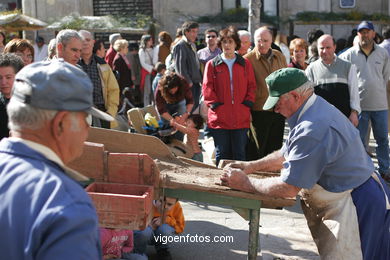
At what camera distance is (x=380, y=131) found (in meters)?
7.57

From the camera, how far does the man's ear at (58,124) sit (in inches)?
71.7

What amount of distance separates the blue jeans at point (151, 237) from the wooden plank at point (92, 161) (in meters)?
0.93

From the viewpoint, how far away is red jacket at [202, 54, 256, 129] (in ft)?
21.4

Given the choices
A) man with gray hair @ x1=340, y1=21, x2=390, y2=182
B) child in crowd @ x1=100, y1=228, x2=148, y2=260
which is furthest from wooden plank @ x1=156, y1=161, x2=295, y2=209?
man with gray hair @ x1=340, y1=21, x2=390, y2=182

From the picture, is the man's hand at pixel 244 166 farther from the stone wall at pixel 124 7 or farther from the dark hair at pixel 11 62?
the stone wall at pixel 124 7

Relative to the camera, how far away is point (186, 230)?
560 centimetres

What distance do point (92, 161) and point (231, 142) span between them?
2931 millimetres

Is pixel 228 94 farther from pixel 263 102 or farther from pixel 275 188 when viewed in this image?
pixel 275 188

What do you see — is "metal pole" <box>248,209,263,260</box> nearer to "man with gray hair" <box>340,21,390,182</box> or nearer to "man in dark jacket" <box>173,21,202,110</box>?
"man with gray hair" <box>340,21,390,182</box>

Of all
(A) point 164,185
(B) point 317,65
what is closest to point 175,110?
(B) point 317,65

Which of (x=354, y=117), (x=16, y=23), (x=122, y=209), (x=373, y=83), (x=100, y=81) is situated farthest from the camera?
(x=16, y=23)

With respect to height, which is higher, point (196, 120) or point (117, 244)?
point (196, 120)

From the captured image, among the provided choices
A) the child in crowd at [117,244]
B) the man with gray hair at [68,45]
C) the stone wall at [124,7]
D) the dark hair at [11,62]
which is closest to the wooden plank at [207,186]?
the child in crowd at [117,244]

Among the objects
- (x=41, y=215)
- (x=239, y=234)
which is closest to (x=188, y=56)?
(x=239, y=234)
